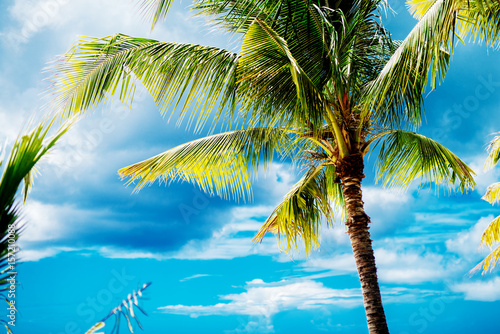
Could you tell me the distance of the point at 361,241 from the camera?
5.02m

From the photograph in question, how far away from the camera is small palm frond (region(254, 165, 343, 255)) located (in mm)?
6766

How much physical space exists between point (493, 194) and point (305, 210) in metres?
5.05

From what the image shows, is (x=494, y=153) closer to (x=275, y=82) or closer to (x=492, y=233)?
(x=492, y=233)

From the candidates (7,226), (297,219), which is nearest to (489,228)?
(297,219)

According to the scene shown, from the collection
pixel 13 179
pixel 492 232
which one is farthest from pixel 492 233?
pixel 13 179

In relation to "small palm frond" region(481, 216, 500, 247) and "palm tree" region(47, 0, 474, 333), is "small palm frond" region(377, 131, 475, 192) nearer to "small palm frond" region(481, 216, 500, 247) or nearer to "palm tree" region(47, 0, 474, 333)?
"palm tree" region(47, 0, 474, 333)

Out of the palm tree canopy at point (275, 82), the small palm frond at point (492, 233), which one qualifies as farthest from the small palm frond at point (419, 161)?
the small palm frond at point (492, 233)

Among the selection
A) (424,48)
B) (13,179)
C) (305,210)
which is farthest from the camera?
(305,210)

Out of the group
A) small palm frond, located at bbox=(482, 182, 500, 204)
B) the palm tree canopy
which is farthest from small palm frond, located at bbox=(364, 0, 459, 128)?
small palm frond, located at bbox=(482, 182, 500, 204)

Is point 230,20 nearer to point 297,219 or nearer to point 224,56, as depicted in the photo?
point 224,56

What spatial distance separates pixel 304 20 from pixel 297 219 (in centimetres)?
336

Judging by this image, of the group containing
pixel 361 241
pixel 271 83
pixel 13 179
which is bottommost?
pixel 13 179

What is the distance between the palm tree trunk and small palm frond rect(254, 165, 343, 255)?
1.26 metres

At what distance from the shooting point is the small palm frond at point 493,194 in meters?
8.96
